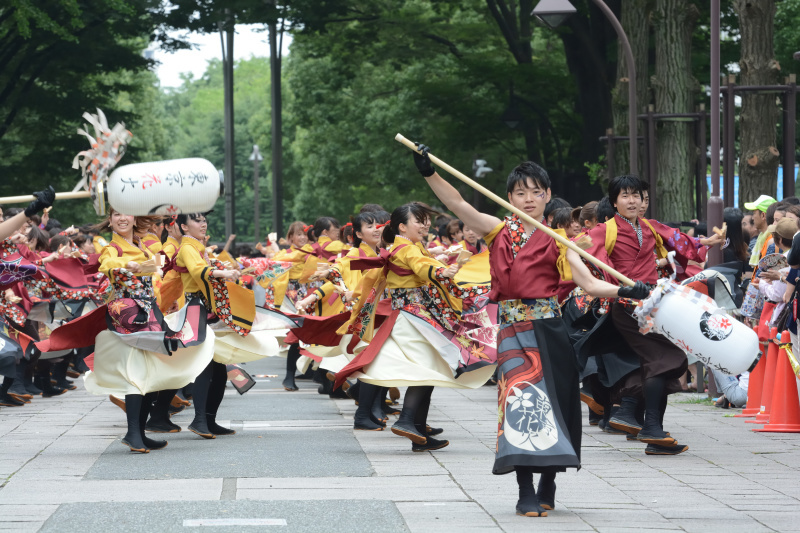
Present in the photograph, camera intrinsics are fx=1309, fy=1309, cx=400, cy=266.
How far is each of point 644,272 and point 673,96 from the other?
11.1 meters

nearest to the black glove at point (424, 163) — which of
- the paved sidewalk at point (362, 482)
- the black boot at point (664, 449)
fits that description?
the paved sidewalk at point (362, 482)

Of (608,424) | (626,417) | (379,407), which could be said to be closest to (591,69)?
(379,407)

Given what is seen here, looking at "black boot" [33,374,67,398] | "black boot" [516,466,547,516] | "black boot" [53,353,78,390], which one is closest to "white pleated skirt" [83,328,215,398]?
"black boot" [516,466,547,516]

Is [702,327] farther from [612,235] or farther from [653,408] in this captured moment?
[612,235]

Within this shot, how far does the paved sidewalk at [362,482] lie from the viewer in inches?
251

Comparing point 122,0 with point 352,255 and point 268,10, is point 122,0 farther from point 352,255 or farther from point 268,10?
point 352,255

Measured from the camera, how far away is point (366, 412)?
10.7m

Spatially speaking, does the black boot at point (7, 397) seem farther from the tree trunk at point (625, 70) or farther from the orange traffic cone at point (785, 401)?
the tree trunk at point (625, 70)

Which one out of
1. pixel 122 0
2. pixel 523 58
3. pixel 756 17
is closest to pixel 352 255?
pixel 756 17

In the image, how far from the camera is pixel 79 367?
16.4m

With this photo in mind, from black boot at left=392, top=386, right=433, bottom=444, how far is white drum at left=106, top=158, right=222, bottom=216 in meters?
2.02

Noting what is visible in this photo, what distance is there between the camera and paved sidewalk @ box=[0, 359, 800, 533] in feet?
20.9

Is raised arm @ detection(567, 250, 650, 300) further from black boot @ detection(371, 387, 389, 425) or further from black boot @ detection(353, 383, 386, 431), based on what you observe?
black boot @ detection(371, 387, 389, 425)

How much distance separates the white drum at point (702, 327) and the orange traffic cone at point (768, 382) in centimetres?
353
